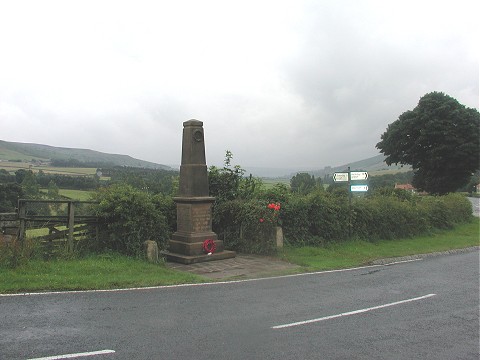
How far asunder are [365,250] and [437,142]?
97.8 ft

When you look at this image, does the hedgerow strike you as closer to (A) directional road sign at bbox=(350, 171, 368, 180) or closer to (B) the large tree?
(A) directional road sign at bbox=(350, 171, 368, 180)

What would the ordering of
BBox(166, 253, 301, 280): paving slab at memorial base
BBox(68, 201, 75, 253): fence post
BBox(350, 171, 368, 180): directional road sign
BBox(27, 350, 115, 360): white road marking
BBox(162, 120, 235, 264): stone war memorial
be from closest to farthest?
BBox(27, 350, 115, 360): white road marking
BBox(166, 253, 301, 280): paving slab at memorial base
BBox(68, 201, 75, 253): fence post
BBox(162, 120, 235, 264): stone war memorial
BBox(350, 171, 368, 180): directional road sign

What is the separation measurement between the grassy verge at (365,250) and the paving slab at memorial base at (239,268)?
676mm

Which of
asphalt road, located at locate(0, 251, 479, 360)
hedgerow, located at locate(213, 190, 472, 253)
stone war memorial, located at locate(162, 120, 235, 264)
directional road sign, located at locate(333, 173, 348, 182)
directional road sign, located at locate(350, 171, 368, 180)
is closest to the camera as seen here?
asphalt road, located at locate(0, 251, 479, 360)

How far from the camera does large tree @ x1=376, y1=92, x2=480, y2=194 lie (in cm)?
3900

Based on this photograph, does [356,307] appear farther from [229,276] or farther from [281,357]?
[229,276]

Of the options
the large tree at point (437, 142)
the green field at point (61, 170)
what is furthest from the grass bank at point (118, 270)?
the large tree at point (437, 142)

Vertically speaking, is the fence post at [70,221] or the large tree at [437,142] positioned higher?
the large tree at [437,142]

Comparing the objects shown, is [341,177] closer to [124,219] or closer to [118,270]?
[124,219]

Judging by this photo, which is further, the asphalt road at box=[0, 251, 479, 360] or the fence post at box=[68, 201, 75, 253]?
the fence post at box=[68, 201, 75, 253]

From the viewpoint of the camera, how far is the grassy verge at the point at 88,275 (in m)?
8.18

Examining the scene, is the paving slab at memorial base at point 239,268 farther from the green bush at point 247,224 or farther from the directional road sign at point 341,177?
the directional road sign at point 341,177

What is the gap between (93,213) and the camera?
11594mm

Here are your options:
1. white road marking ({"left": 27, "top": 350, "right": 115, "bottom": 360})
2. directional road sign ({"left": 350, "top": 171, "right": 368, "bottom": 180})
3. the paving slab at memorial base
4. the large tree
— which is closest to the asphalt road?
white road marking ({"left": 27, "top": 350, "right": 115, "bottom": 360})
